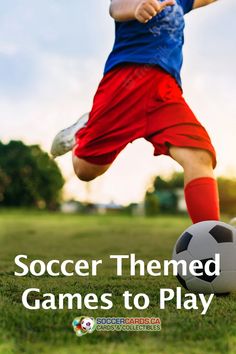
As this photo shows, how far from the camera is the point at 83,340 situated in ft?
6.59

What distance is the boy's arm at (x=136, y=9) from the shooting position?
9.41 ft

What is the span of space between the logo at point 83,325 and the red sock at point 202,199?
112 centimetres

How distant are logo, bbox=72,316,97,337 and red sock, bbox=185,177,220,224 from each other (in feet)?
3.66

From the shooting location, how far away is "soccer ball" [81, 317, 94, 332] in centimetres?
Answer: 214

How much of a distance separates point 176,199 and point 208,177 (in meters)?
43.4

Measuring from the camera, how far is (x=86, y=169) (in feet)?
12.2

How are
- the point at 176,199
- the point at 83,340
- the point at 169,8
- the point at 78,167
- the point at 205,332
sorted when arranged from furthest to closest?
the point at 176,199
the point at 78,167
the point at 169,8
the point at 205,332
the point at 83,340

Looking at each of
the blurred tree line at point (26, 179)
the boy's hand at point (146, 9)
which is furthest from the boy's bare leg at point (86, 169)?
the blurred tree line at point (26, 179)

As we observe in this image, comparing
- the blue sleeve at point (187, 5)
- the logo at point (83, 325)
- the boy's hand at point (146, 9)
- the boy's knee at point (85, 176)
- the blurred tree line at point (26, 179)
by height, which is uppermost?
the blurred tree line at point (26, 179)

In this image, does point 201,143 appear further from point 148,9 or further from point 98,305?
point 98,305

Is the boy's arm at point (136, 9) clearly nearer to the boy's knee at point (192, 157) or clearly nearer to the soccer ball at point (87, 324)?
the boy's knee at point (192, 157)

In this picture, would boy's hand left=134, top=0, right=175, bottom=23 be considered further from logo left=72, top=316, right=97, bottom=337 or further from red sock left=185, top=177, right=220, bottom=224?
logo left=72, top=316, right=97, bottom=337

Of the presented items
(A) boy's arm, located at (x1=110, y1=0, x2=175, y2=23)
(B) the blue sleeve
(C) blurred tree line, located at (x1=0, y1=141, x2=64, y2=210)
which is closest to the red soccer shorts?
(A) boy's arm, located at (x1=110, y1=0, x2=175, y2=23)

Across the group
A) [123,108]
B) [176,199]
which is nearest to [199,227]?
[123,108]
